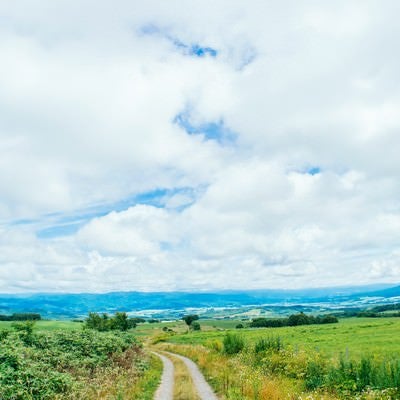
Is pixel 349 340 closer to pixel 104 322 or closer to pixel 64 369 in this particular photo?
pixel 64 369

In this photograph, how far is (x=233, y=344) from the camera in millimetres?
41469

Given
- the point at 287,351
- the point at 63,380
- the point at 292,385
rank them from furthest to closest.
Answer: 1. the point at 287,351
2. the point at 292,385
3. the point at 63,380

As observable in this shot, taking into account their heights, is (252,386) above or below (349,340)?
above

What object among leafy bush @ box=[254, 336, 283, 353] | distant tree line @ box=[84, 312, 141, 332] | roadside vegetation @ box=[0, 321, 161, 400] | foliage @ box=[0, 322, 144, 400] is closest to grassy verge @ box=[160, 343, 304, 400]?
leafy bush @ box=[254, 336, 283, 353]

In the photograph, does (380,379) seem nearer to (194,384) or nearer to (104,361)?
(194,384)

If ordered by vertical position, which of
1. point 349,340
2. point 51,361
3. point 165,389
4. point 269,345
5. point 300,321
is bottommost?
point 300,321

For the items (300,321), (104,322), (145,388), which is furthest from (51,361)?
(300,321)

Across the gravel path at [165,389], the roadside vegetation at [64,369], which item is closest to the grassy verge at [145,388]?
the roadside vegetation at [64,369]

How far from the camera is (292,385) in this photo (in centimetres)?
2362

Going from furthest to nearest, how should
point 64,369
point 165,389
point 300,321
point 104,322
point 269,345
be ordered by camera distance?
point 300,321 < point 104,322 < point 269,345 < point 165,389 < point 64,369

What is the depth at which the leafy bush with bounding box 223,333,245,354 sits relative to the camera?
41.0 m

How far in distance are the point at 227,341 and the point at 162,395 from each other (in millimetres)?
19208

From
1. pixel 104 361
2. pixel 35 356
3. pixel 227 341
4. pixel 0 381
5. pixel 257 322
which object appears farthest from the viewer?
pixel 257 322

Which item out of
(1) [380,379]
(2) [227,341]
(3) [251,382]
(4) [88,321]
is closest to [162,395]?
(3) [251,382]
